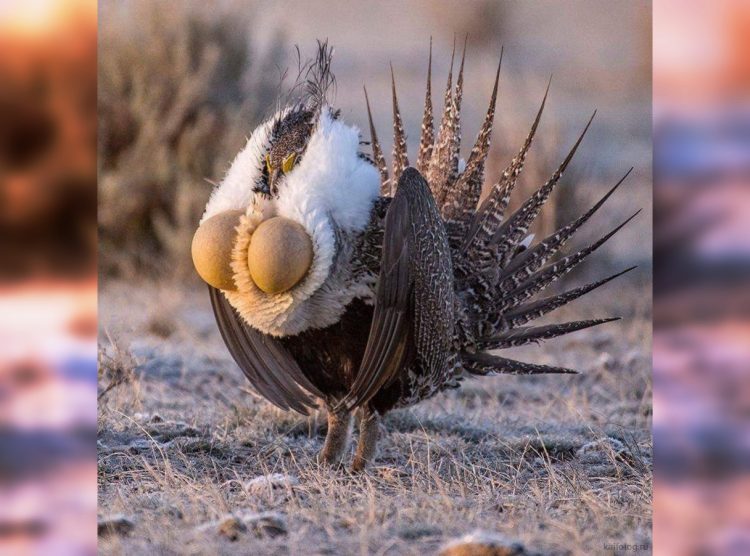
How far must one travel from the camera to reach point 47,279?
2.02 meters

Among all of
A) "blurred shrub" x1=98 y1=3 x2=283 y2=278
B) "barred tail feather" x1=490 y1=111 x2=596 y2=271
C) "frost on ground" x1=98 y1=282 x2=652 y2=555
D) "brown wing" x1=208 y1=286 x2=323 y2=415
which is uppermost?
"blurred shrub" x1=98 y1=3 x2=283 y2=278

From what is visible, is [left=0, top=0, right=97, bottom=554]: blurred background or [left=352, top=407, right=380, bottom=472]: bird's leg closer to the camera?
[left=0, top=0, right=97, bottom=554]: blurred background

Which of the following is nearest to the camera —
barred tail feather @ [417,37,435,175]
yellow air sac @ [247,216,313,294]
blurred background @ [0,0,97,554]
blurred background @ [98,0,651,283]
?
blurred background @ [0,0,97,554]

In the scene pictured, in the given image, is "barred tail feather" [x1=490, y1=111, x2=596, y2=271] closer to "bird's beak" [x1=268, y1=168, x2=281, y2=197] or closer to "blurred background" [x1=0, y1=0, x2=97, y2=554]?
"bird's beak" [x1=268, y1=168, x2=281, y2=197]

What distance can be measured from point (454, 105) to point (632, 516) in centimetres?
125

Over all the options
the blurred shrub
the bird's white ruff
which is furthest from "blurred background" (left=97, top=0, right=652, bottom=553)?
the bird's white ruff

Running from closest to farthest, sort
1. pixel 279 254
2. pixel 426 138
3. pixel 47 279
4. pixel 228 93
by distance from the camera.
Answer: pixel 47 279 < pixel 279 254 < pixel 426 138 < pixel 228 93

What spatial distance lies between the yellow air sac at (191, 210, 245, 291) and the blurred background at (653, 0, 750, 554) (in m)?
1.01

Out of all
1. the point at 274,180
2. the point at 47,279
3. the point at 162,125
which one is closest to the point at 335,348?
the point at 274,180

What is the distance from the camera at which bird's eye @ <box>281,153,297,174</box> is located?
8.82 ft

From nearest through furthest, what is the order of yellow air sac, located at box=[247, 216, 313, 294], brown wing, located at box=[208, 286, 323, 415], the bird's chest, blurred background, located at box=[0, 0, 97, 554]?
blurred background, located at box=[0, 0, 97, 554] → yellow air sac, located at box=[247, 216, 313, 294] → the bird's chest → brown wing, located at box=[208, 286, 323, 415]

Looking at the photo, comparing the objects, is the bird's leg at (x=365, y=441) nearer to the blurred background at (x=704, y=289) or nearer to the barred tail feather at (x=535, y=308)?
the barred tail feather at (x=535, y=308)

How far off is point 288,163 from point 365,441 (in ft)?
2.54

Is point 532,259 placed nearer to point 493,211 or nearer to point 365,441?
point 493,211
